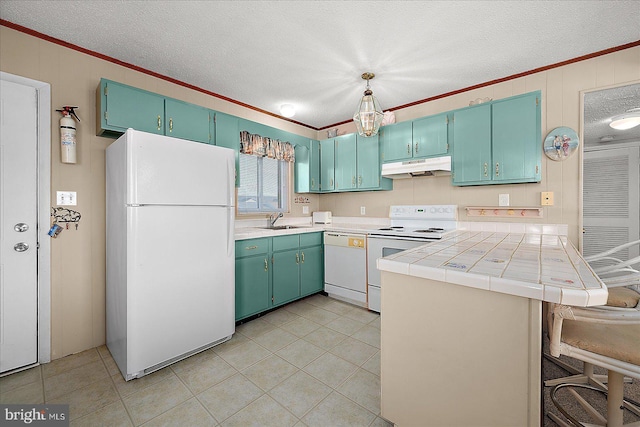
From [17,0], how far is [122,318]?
2.17 m

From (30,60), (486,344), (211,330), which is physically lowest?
(211,330)

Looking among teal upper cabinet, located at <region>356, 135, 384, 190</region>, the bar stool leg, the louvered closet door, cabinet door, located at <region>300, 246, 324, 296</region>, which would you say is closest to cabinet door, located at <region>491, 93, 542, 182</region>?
teal upper cabinet, located at <region>356, 135, 384, 190</region>

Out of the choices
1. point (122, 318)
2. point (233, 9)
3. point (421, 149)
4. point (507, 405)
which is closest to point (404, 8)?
point (233, 9)

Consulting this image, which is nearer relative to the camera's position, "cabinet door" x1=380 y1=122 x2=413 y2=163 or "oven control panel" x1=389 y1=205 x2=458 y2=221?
"oven control panel" x1=389 y1=205 x2=458 y2=221

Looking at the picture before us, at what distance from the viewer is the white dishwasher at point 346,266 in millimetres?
3170

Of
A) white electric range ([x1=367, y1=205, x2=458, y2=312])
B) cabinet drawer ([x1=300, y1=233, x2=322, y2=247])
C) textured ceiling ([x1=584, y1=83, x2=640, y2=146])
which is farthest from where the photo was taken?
cabinet drawer ([x1=300, y1=233, x2=322, y2=247])

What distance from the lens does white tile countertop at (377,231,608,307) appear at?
0.90 meters

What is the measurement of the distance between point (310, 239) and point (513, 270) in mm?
2486

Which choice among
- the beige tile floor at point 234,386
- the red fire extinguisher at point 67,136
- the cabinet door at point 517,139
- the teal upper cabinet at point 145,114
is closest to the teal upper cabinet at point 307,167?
the teal upper cabinet at point 145,114

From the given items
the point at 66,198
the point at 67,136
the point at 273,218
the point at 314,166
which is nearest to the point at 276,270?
the point at 273,218

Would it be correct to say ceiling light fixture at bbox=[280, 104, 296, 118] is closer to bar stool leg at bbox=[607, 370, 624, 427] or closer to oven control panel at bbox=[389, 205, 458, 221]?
oven control panel at bbox=[389, 205, 458, 221]

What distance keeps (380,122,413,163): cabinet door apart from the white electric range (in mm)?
666

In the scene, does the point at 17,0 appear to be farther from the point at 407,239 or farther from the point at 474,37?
the point at 407,239

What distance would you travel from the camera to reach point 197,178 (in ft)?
7.01
